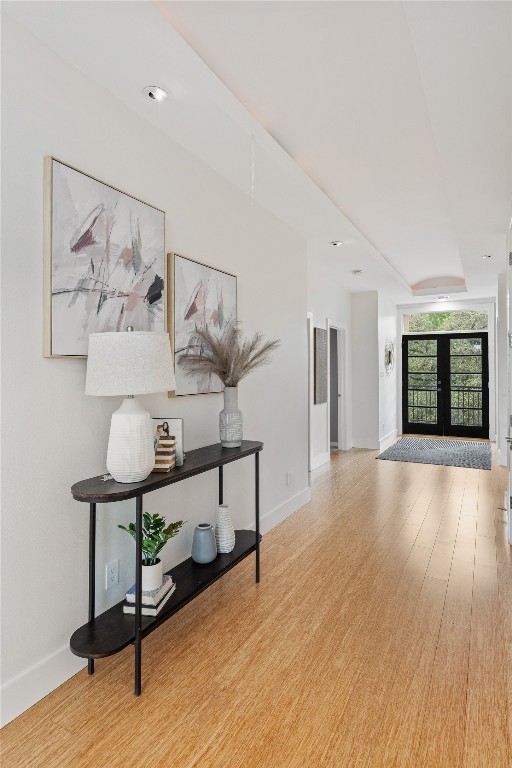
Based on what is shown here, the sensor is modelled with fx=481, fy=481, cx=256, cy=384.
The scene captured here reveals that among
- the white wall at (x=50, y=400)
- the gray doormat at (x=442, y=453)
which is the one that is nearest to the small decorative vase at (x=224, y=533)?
the white wall at (x=50, y=400)

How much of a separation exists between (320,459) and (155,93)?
16.3 ft

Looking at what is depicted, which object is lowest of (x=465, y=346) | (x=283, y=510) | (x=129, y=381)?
(x=283, y=510)

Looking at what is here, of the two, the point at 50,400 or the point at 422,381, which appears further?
the point at 422,381

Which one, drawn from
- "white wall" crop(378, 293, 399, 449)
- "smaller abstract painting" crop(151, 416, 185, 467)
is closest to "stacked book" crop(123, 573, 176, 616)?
"smaller abstract painting" crop(151, 416, 185, 467)

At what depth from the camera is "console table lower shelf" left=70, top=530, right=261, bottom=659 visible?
1.87m

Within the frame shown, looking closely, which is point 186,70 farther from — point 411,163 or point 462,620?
point 462,620

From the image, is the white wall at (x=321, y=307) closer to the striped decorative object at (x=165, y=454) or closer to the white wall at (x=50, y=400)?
the white wall at (x=50, y=400)

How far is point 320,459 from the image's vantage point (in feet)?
21.1

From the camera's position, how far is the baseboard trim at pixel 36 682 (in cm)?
178

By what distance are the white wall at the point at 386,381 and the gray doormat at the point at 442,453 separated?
322 mm

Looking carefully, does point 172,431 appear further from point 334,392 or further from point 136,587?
point 334,392

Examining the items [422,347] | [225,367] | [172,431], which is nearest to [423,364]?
[422,347]

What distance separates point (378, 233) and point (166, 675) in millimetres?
4546

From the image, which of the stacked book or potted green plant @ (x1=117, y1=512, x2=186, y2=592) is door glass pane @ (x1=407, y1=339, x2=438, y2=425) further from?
the stacked book
